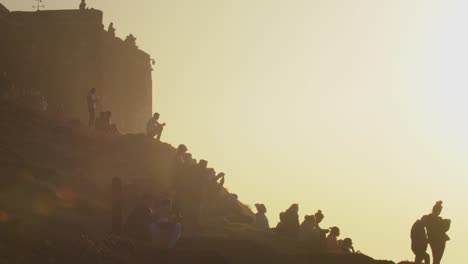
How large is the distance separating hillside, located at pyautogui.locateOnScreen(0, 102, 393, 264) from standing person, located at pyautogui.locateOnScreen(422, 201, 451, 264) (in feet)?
7.01

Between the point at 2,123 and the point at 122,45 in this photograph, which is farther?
the point at 122,45

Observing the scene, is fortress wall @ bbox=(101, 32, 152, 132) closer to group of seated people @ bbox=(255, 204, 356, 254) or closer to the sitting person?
group of seated people @ bbox=(255, 204, 356, 254)

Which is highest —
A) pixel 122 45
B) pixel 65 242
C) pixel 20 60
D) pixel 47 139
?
pixel 122 45

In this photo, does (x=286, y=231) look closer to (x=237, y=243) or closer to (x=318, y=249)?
(x=318, y=249)

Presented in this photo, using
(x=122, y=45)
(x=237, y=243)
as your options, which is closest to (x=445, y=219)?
(x=237, y=243)

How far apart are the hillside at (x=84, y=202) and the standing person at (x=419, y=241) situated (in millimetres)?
1581

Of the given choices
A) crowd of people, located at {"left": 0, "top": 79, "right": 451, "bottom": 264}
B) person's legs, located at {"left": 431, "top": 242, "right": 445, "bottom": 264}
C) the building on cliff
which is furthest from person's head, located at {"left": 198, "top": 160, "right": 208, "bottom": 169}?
the building on cliff

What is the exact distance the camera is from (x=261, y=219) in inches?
1249

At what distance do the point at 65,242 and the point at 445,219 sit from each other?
Result: 11392 millimetres

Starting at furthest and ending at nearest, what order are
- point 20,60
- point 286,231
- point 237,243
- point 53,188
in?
1. point 20,60
2. point 286,231
3. point 53,188
4. point 237,243

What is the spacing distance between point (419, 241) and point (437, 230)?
0.64 m

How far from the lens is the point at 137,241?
77.8 feet

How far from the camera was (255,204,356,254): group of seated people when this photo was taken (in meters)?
28.5

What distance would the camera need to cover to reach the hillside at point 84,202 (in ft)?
71.4
